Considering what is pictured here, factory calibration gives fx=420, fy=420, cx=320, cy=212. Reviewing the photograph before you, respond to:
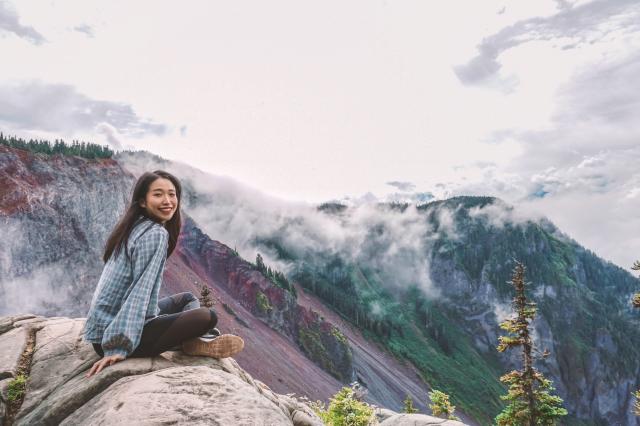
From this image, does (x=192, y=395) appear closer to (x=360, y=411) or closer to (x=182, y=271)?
(x=360, y=411)

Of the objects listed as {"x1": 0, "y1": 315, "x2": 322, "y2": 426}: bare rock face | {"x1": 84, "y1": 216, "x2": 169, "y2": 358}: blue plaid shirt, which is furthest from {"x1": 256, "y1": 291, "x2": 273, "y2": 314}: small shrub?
{"x1": 84, "y1": 216, "x2": 169, "y2": 358}: blue plaid shirt

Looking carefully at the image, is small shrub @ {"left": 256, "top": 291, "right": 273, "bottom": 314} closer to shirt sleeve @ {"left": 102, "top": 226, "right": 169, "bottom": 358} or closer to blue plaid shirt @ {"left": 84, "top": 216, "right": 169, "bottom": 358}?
blue plaid shirt @ {"left": 84, "top": 216, "right": 169, "bottom": 358}

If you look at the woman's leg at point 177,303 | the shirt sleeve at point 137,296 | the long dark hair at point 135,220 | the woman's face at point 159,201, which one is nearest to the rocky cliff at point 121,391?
the shirt sleeve at point 137,296

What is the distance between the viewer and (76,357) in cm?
774

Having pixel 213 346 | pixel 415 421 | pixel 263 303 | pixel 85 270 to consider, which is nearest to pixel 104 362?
pixel 213 346

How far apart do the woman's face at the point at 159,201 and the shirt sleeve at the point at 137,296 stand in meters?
0.49

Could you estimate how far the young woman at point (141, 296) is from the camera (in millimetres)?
6297

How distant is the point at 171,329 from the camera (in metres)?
6.62

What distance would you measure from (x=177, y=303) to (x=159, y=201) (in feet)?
7.35

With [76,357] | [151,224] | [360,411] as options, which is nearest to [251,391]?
[151,224]

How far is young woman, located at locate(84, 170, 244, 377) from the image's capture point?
630cm

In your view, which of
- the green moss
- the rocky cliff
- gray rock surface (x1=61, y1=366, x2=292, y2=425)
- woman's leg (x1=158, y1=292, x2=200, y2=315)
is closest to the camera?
gray rock surface (x1=61, y1=366, x2=292, y2=425)

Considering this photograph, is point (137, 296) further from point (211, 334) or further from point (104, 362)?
point (211, 334)

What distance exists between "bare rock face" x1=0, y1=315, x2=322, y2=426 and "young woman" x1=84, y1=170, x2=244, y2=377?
11.6 inches
